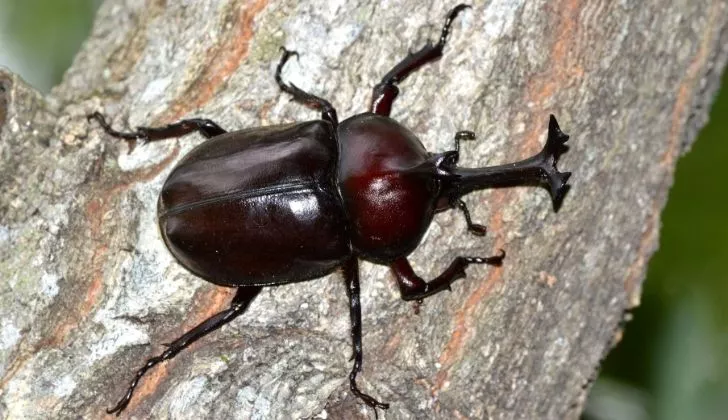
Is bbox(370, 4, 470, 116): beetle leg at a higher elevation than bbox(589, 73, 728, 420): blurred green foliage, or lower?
higher

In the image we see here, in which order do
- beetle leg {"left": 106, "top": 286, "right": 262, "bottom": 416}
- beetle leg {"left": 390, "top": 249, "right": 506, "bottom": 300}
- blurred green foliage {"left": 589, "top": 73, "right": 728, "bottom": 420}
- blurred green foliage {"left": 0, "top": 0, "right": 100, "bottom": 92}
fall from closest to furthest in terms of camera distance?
1. beetle leg {"left": 106, "top": 286, "right": 262, "bottom": 416}
2. beetle leg {"left": 390, "top": 249, "right": 506, "bottom": 300}
3. blurred green foliage {"left": 589, "top": 73, "right": 728, "bottom": 420}
4. blurred green foliage {"left": 0, "top": 0, "right": 100, "bottom": 92}

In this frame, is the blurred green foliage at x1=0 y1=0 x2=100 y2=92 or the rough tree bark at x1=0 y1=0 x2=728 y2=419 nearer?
the rough tree bark at x1=0 y1=0 x2=728 y2=419

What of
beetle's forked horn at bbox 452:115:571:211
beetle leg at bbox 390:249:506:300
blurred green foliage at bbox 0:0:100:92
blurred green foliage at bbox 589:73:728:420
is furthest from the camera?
blurred green foliage at bbox 0:0:100:92

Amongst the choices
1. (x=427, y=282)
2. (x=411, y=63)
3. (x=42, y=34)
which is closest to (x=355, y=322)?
(x=427, y=282)

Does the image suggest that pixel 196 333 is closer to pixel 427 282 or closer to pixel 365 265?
pixel 365 265

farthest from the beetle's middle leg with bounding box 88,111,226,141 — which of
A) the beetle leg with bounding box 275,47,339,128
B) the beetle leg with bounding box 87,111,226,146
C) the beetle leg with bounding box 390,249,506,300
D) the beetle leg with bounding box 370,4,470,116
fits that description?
the beetle leg with bounding box 390,249,506,300

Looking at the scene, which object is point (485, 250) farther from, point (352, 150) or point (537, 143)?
A: point (352, 150)

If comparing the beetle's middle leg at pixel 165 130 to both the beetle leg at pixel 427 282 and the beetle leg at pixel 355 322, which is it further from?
the beetle leg at pixel 427 282

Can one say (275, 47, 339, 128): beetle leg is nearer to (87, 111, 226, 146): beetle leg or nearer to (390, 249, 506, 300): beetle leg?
(87, 111, 226, 146): beetle leg

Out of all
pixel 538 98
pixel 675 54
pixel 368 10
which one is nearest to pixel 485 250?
pixel 538 98
